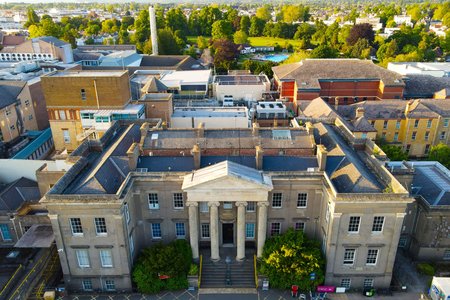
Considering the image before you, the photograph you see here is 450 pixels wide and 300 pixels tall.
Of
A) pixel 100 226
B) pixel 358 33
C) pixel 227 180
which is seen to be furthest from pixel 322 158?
pixel 358 33

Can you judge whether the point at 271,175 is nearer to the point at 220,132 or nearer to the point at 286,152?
the point at 286,152

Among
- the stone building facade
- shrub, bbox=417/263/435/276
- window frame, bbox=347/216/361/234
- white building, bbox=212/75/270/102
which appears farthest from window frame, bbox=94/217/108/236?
white building, bbox=212/75/270/102

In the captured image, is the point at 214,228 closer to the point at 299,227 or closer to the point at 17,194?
the point at 299,227

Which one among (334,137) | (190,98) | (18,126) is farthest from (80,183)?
(190,98)

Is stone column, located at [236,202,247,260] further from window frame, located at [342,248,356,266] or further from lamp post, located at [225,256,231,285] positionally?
window frame, located at [342,248,356,266]

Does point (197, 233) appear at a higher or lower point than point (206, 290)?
higher

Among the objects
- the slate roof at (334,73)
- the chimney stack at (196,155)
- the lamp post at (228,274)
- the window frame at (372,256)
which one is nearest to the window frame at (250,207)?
the lamp post at (228,274)

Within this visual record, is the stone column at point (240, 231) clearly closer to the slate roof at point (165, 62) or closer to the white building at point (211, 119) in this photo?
the white building at point (211, 119)
